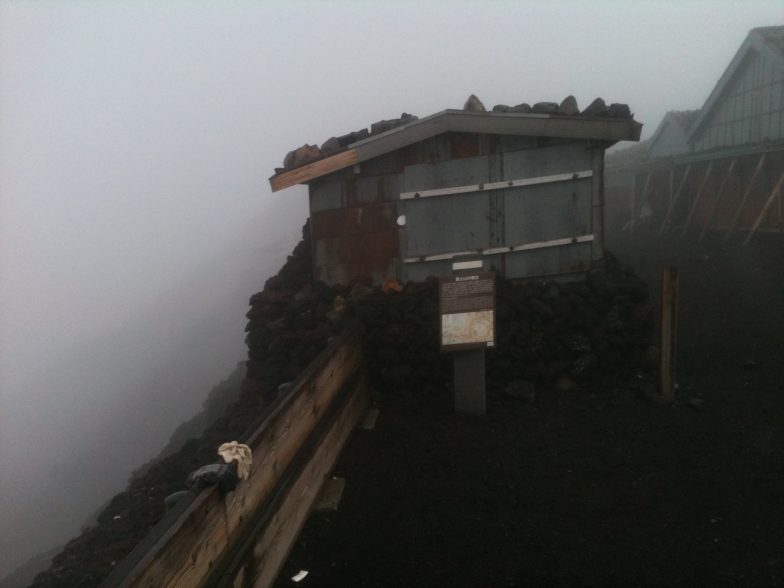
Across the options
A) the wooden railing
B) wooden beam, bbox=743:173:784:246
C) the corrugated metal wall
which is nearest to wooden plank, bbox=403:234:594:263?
the corrugated metal wall

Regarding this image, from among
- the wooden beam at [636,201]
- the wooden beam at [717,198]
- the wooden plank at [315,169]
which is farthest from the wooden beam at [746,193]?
the wooden plank at [315,169]

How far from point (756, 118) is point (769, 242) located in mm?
6669

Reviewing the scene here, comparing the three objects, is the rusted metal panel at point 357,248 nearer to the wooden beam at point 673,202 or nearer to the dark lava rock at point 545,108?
the dark lava rock at point 545,108

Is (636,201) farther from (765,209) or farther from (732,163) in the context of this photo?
(765,209)

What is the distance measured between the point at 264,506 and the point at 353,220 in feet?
18.7

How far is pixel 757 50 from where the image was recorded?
813 inches

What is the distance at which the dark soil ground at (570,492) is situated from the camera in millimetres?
3945

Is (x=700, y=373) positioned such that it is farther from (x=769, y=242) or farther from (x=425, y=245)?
(x=769, y=242)

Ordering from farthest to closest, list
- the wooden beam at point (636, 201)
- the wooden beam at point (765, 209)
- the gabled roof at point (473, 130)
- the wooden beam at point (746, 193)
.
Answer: the wooden beam at point (636, 201), the wooden beam at point (746, 193), the wooden beam at point (765, 209), the gabled roof at point (473, 130)

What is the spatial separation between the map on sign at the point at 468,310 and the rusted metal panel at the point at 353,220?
2.48 m

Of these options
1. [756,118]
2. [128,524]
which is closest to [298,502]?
[128,524]

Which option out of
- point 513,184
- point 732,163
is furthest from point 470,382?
point 732,163

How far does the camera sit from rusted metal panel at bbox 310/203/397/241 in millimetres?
8750

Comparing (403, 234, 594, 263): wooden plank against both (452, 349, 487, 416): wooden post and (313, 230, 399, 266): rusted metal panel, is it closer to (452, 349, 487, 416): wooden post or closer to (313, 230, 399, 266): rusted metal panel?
(313, 230, 399, 266): rusted metal panel
